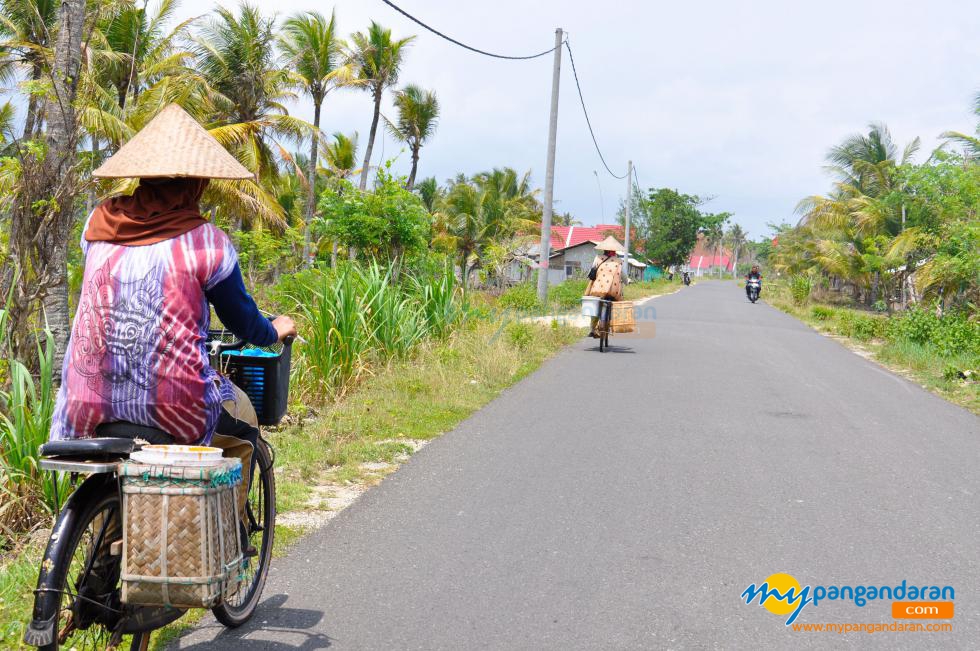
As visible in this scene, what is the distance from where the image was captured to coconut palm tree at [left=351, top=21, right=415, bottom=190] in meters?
35.0

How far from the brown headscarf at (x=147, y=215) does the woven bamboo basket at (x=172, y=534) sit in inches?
31.3

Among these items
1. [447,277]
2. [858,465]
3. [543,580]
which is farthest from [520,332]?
[543,580]

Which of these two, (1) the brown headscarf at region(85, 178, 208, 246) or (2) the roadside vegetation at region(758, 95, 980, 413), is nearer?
(1) the brown headscarf at region(85, 178, 208, 246)

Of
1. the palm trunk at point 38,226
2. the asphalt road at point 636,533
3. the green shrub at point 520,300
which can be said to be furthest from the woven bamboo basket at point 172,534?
the green shrub at point 520,300

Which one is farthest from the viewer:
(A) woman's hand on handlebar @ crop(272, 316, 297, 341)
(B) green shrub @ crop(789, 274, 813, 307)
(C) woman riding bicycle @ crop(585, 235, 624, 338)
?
(B) green shrub @ crop(789, 274, 813, 307)

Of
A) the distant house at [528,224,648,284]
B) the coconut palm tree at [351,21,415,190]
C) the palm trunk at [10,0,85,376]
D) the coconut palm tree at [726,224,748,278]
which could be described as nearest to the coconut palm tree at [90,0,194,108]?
the coconut palm tree at [351,21,415,190]

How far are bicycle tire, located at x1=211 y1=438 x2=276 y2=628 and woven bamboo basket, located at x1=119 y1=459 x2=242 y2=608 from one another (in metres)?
0.74

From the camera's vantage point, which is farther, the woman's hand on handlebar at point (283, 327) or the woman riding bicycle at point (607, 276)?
the woman riding bicycle at point (607, 276)

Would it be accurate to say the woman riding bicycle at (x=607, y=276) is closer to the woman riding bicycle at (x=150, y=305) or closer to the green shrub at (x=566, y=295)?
the green shrub at (x=566, y=295)

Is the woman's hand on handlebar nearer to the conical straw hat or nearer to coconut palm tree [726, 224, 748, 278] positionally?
the conical straw hat

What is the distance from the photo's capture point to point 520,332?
A: 13836 millimetres

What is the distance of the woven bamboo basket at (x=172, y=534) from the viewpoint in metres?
2.57

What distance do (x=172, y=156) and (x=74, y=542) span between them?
1335 mm

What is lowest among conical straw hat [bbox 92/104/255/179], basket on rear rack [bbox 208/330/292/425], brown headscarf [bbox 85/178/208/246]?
basket on rear rack [bbox 208/330/292/425]
